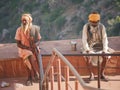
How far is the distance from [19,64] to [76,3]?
108ft

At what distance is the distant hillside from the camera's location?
34428mm

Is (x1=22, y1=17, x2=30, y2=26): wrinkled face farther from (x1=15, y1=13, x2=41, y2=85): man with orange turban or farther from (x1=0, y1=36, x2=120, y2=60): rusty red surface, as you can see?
(x1=0, y1=36, x2=120, y2=60): rusty red surface

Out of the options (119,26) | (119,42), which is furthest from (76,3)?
(119,42)

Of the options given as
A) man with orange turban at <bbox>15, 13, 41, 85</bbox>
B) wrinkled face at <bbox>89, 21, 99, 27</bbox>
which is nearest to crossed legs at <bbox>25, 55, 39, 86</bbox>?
man with orange turban at <bbox>15, 13, 41, 85</bbox>

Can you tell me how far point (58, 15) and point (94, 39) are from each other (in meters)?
32.4

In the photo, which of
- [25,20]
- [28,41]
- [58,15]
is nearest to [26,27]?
[25,20]

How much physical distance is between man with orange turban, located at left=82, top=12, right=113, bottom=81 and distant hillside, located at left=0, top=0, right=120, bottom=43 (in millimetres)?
22848

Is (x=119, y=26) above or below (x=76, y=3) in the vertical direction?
below

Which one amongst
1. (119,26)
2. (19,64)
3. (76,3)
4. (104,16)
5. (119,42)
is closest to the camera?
(19,64)

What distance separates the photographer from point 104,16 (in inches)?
1363

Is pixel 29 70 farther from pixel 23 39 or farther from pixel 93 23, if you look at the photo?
pixel 93 23

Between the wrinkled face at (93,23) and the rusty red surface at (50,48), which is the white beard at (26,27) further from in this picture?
the wrinkled face at (93,23)

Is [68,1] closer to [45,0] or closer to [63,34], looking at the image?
[45,0]

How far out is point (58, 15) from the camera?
3919cm
